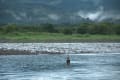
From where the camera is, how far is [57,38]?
542 feet

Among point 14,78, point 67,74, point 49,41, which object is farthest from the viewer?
point 49,41

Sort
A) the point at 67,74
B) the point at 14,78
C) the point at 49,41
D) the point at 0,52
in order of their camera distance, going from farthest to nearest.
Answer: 1. the point at 49,41
2. the point at 0,52
3. the point at 67,74
4. the point at 14,78

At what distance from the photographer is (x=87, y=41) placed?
528ft

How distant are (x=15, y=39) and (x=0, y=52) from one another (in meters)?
68.7

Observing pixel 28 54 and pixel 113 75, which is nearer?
pixel 113 75

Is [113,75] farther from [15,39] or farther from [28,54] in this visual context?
[15,39]

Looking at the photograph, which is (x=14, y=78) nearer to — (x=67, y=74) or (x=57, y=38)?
(x=67, y=74)

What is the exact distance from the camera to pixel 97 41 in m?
161

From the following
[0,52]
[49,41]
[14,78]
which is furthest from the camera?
[49,41]

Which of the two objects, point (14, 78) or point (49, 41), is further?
point (49, 41)

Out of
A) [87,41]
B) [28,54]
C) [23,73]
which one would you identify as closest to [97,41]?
[87,41]

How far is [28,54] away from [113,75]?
41431 millimetres

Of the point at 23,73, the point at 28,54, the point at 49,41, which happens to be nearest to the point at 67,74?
the point at 23,73

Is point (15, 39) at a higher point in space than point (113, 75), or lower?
higher
